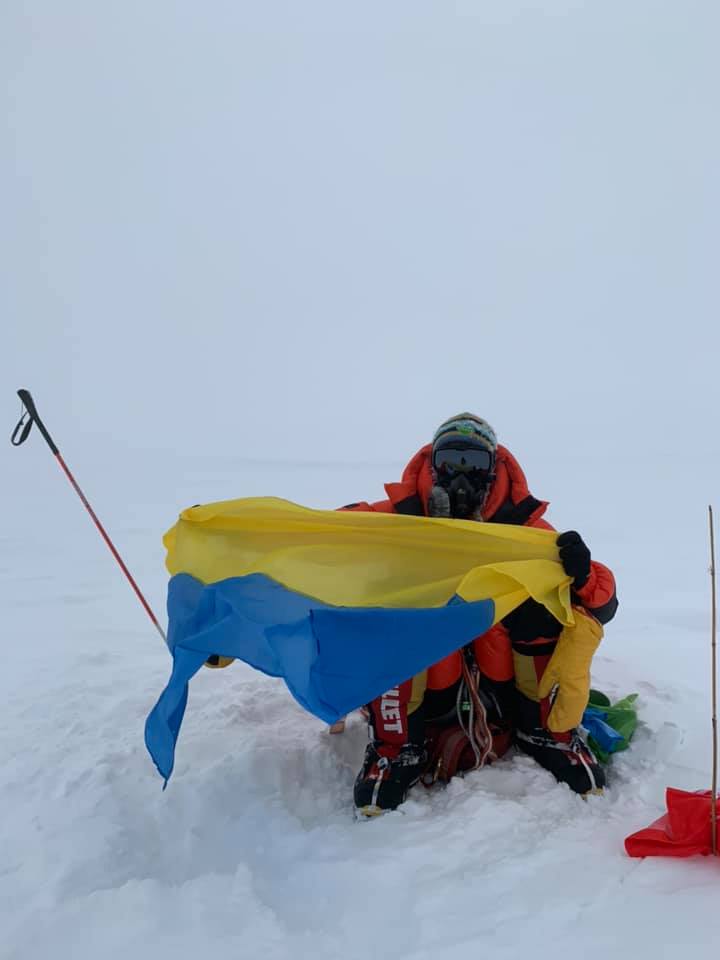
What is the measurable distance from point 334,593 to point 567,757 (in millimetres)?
1199

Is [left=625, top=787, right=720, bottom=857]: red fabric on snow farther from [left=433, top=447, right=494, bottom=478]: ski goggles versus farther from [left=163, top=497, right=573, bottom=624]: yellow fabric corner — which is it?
[left=433, top=447, right=494, bottom=478]: ski goggles

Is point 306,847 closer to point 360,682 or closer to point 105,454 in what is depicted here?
point 360,682

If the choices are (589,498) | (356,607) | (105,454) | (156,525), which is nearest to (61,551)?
(156,525)

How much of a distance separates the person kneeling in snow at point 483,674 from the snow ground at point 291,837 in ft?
0.45

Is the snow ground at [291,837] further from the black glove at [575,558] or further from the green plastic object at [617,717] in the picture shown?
the black glove at [575,558]

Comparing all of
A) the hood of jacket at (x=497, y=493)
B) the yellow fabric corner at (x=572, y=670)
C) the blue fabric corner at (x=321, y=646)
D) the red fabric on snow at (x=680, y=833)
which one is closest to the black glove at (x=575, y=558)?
the yellow fabric corner at (x=572, y=670)

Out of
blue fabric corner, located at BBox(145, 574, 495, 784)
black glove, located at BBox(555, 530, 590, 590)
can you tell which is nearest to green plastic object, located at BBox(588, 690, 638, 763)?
black glove, located at BBox(555, 530, 590, 590)

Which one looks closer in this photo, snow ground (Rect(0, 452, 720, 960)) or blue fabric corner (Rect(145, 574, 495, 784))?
snow ground (Rect(0, 452, 720, 960))

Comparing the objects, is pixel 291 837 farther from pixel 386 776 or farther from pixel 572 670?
pixel 572 670

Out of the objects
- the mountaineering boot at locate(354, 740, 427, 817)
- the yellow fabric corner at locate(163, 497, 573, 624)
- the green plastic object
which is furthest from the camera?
the green plastic object

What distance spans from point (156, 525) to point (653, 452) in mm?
20111

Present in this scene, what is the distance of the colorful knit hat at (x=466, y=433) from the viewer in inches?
136

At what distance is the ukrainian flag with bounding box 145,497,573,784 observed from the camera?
2.59 metres

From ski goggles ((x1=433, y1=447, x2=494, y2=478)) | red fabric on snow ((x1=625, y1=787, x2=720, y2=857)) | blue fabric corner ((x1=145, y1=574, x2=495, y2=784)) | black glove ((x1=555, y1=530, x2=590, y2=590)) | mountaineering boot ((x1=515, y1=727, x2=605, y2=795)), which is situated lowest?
mountaineering boot ((x1=515, y1=727, x2=605, y2=795))
